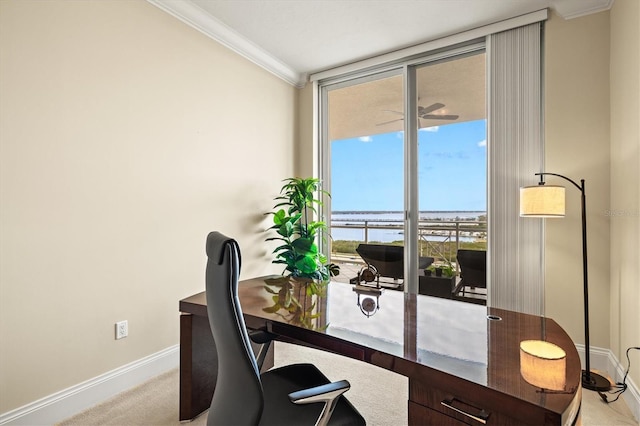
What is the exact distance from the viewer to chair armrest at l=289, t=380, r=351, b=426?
0.93 meters

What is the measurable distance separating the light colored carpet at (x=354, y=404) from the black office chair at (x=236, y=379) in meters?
0.95

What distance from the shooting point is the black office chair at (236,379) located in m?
0.94

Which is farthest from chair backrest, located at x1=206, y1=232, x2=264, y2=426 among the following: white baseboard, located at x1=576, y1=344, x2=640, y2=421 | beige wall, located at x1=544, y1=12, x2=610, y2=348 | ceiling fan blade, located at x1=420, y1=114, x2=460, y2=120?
ceiling fan blade, located at x1=420, y1=114, x2=460, y2=120

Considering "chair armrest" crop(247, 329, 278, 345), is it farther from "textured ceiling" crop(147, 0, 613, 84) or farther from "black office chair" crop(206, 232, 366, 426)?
"textured ceiling" crop(147, 0, 613, 84)

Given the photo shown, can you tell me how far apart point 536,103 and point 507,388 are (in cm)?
264

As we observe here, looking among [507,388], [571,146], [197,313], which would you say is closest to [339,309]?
[197,313]

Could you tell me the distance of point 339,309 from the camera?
5.31 feet

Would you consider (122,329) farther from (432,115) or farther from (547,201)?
(432,115)

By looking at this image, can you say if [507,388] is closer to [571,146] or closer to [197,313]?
[197,313]

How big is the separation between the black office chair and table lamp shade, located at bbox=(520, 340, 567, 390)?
0.53m

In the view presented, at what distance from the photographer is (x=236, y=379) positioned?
98 centimetres

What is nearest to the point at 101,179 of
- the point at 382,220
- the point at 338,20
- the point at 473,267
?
the point at 338,20

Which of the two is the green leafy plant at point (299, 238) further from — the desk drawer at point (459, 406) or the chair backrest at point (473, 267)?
the desk drawer at point (459, 406)

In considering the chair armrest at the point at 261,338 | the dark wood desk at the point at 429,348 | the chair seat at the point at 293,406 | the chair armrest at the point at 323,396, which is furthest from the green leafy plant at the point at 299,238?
the chair armrest at the point at 323,396
